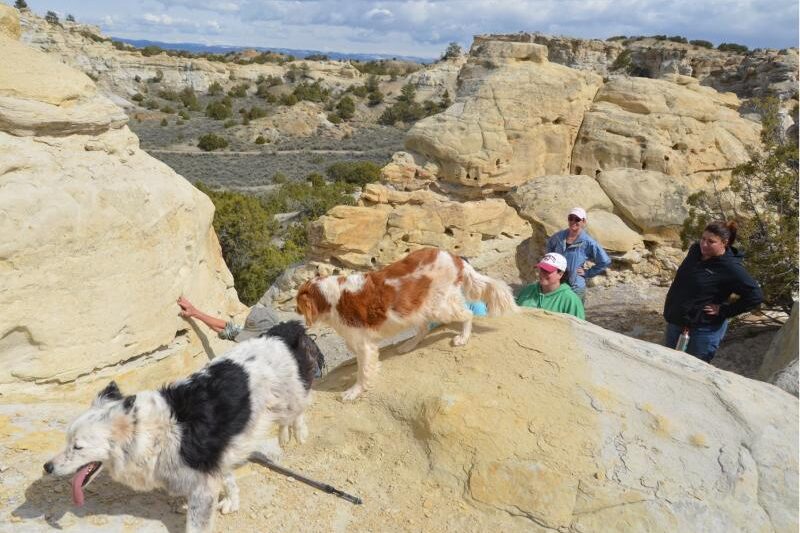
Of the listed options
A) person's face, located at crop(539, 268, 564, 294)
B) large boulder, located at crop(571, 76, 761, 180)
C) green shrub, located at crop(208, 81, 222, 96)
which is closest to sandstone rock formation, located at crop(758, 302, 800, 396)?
person's face, located at crop(539, 268, 564, 294)

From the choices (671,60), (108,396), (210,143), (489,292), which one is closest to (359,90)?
(210,143)

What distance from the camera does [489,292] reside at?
4.96 meters

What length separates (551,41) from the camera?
1882 inches

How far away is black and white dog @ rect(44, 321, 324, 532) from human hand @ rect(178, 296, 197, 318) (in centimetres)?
244

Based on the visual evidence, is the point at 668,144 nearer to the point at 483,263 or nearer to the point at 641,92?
the point at 641,92

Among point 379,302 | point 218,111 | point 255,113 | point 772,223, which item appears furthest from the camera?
point 218,111

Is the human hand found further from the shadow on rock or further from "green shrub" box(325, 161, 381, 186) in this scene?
"green shrub" box(325, 161, 381, 186)

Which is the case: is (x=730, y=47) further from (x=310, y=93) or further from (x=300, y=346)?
(x=300, y=346)

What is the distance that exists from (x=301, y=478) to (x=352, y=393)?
992 mm

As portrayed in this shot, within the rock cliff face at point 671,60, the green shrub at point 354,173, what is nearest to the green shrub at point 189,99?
the rock cliff face at point 671,60

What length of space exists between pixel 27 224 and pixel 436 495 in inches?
142

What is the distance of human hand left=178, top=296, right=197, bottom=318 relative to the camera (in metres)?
5.74

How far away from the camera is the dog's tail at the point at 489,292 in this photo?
16.2ft

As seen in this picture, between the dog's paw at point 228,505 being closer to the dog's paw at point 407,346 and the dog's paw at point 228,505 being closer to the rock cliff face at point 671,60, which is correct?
the dog's paw at point 407,346
